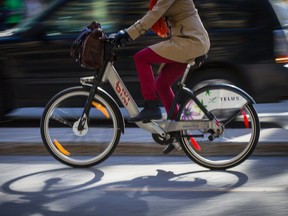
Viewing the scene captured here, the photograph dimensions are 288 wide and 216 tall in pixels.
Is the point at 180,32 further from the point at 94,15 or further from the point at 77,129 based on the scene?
the point at 94,15

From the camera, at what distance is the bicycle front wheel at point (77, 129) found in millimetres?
5934

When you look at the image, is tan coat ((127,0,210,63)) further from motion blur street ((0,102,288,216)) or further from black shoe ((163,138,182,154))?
motion blur street ((0,102,288,216))

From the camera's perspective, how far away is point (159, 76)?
5809mm

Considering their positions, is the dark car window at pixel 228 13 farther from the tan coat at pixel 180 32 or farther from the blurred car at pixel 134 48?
the tan coat at pixel 180 32

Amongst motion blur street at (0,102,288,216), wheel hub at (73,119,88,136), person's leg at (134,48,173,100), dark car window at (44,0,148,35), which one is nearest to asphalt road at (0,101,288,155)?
motion blur street at (0,102,288,216)

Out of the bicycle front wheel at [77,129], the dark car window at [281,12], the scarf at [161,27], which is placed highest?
the dark car window at [281,12]

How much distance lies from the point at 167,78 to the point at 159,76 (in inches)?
3.0

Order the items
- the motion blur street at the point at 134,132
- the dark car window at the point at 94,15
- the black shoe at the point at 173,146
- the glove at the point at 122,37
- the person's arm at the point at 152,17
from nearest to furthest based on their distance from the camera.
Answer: the motion blur street at the point at 134,132, the person's arm at the point at 152,17, the glove at the point at 122,37, the black shoe at the point at 173,146, the dark car window at the point at 94,15

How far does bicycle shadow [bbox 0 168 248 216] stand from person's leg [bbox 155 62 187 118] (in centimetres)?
63

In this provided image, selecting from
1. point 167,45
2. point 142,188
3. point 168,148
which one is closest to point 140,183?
point 142,188

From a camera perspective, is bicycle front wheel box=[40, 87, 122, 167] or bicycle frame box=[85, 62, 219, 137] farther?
bicycle front wheel box=[40, 87, 122, 167]

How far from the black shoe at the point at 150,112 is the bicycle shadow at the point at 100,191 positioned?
449 mm

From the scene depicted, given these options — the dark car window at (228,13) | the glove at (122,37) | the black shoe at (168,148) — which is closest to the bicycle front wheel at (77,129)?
the black shoe at (168,148)

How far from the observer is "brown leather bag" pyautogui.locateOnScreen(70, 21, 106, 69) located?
18.5 ft
